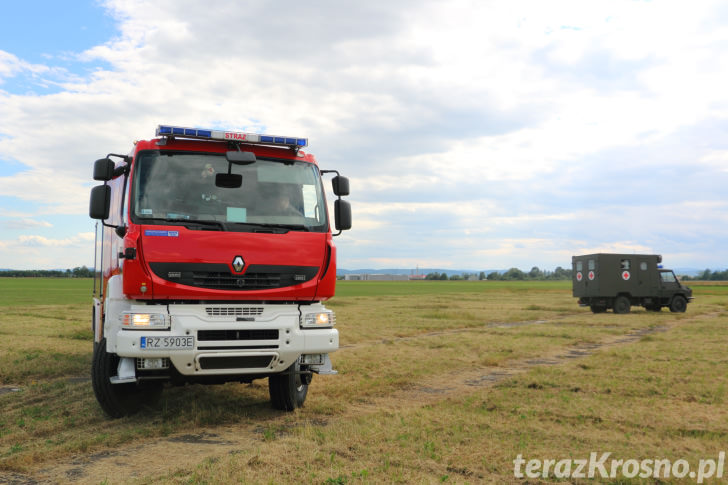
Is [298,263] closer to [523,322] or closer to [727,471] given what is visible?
[727,471]

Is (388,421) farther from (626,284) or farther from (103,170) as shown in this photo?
(626,284)

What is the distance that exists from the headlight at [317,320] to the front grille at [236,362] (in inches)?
22.8

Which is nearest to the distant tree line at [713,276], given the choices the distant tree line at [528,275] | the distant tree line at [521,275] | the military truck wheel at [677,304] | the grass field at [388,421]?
the distant tree line at [528,275]

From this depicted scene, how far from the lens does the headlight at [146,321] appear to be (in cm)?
616

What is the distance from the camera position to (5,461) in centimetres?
532

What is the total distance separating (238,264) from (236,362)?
110 centimetres

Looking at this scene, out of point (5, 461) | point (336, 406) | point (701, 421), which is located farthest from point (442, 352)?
point (5, 461)

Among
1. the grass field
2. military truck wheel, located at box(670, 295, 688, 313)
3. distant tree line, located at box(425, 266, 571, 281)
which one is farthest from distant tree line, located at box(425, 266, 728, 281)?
the grass field

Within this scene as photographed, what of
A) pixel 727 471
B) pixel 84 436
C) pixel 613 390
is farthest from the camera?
pixel 613 390

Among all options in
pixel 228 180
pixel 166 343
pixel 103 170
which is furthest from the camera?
pixel 228 180

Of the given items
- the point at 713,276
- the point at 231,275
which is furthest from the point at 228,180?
the point at 713,276

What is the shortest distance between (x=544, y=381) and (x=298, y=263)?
4958mm

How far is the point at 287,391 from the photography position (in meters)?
7.46

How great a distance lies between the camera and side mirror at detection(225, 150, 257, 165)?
6961 mm
